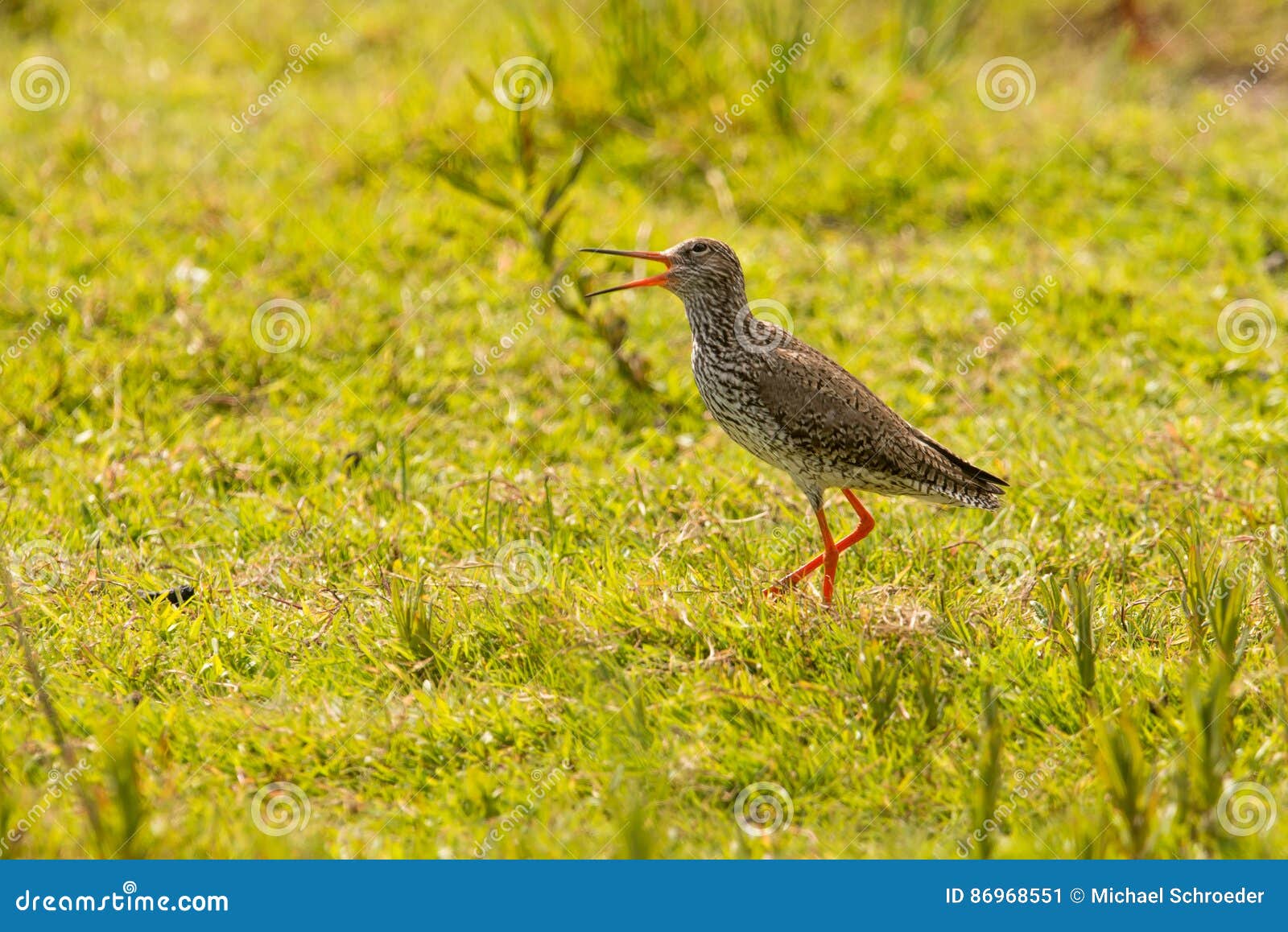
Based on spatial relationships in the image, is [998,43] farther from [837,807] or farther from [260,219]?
[837,807]

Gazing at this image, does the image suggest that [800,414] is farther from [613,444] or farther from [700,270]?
[613,444]

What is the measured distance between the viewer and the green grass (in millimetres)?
3975

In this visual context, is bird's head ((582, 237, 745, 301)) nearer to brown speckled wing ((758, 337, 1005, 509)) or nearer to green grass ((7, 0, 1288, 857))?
brown speckled wing ((758, 337, 1005, 509))

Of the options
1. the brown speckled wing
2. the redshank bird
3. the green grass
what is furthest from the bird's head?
the green grass

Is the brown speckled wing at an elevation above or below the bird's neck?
below

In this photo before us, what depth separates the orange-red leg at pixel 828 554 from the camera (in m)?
4.81

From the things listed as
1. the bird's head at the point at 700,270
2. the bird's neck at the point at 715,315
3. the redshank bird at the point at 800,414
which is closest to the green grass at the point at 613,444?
the redshank bird at the point at 800,414

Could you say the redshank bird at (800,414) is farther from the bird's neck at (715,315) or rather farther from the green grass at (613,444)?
the green grass at (613,444)

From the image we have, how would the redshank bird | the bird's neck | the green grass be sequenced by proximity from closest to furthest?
the green grass < the redshank bird < the bird's neck

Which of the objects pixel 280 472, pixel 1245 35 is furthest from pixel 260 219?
pixel 1245 35

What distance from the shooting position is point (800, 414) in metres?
4.90

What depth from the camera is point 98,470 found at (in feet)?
19.3

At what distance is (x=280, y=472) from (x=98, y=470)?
0.77 meters

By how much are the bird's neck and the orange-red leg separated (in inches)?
30.1
